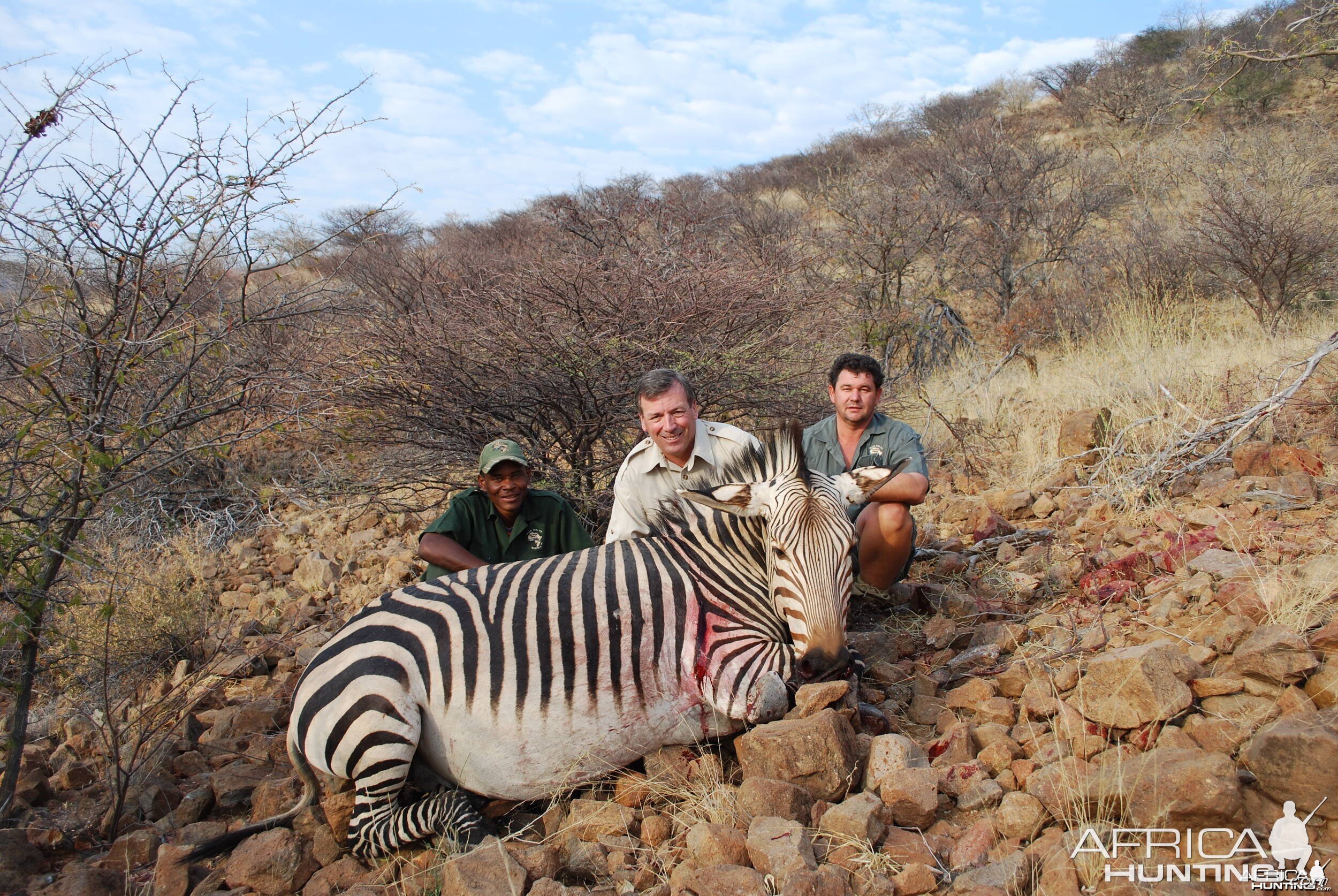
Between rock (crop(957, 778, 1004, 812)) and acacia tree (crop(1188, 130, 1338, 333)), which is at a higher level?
acacia tree (crop(1188, 130, 1338, 333))

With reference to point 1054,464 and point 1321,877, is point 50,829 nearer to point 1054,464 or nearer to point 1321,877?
point 1321,877

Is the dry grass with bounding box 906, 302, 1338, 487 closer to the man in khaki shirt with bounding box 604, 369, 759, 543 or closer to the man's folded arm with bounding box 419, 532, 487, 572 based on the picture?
the man in khaki shirt with bounding box 604, 369, 759, 543

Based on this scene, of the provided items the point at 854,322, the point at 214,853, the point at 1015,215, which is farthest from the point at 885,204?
the point at 214,853

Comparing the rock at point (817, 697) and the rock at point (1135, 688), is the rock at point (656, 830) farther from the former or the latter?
the rock at point (1135, 688)

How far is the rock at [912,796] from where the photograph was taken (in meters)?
2.51

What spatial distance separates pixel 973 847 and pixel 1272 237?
9.99 m

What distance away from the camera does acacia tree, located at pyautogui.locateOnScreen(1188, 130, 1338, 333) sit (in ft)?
31.0

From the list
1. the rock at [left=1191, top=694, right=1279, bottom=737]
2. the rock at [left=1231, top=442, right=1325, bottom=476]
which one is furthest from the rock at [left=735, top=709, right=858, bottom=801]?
the rock at [left=1231, top=442, right=1325, bottom=476]

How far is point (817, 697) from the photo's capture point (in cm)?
279

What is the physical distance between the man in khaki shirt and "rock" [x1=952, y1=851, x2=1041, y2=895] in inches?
76.9

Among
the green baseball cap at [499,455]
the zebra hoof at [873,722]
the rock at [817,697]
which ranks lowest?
the zebra hoof at [873,722]

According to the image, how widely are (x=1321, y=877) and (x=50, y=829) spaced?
13.3 ft

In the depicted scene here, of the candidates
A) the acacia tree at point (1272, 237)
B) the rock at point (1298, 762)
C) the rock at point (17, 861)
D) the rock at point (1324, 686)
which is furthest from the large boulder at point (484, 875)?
the acacia tree at point (1272, 237)

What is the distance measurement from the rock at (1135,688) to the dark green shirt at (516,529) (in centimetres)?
241
